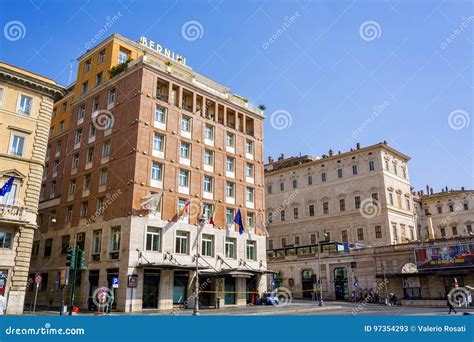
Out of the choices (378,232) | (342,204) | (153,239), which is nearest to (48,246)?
(153,239)

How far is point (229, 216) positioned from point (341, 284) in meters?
21.7

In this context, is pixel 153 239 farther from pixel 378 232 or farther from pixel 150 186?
pixel 378 232

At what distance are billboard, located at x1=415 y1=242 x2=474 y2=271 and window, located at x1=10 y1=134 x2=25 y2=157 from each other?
1657 inches

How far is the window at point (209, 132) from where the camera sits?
45000mm

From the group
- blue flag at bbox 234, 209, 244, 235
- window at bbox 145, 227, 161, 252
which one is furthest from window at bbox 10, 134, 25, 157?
blue flag at bbox 234, 209, 244, 235

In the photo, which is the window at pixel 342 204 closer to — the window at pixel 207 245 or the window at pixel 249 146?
the window at pixel 249 146

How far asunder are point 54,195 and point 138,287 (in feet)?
64.0

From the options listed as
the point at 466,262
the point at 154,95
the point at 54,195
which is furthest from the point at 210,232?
the point at 466,262

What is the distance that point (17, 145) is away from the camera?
3067cm

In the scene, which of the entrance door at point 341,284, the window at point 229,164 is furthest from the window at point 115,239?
the entrance door at point 341,284

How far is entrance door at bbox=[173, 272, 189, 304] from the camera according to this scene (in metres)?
37.5

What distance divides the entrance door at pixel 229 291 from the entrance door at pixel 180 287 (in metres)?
5.01

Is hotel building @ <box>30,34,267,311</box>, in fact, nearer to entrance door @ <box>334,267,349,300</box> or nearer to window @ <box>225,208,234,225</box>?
window @ <box>225,208,234,225</box>

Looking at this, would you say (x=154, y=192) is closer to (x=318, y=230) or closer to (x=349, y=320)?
(x=349, y=320)
